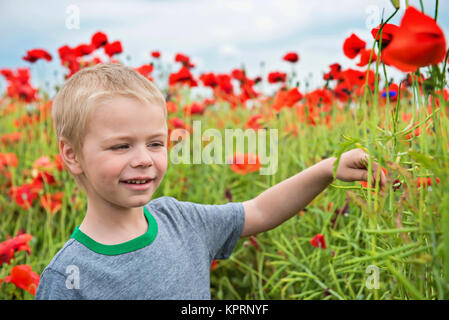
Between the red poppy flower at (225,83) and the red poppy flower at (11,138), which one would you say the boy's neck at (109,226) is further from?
the red poppy flower at (11,138)

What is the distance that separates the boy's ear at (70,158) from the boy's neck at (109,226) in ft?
0.22

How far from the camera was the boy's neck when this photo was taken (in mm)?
706

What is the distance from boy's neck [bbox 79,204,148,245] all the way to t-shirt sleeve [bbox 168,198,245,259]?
140 millimetres

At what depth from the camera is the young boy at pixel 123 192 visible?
0.65m

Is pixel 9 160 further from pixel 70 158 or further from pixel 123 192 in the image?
pixel 123 192

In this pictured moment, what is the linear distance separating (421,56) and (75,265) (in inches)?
21.8

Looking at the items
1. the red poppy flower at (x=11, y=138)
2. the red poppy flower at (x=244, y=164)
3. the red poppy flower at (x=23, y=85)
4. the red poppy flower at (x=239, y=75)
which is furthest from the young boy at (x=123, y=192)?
the red poppy flower at (x=11, y=138)

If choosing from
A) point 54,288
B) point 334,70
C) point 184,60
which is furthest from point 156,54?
point 54,288

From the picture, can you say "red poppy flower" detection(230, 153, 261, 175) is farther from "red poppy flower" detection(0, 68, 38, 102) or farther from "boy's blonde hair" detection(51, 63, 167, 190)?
"red poppy flower" detection(0, 68, 38, 102)

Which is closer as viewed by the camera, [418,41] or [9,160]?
[418,41]

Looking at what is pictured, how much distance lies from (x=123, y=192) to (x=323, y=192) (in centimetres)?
72

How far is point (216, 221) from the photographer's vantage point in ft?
2.79
